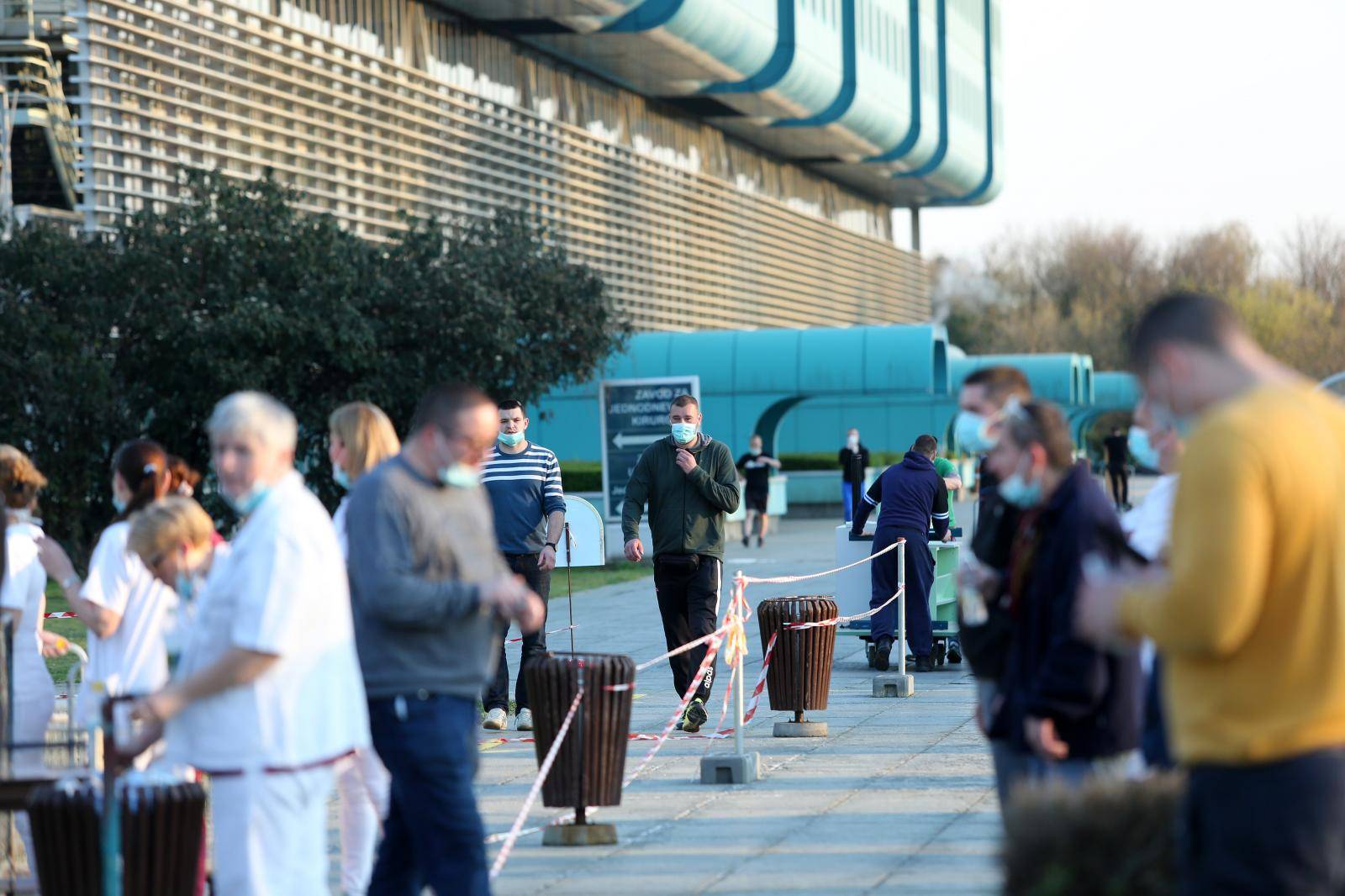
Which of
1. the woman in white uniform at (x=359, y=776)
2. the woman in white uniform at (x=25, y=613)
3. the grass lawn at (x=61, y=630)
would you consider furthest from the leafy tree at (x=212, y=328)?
the woman in white uniform at (x=359, y=776)

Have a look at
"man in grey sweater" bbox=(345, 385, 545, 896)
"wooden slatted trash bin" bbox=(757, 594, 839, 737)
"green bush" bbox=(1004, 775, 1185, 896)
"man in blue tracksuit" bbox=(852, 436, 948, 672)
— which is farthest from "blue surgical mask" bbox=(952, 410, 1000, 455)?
"man in blue tracksuit" bbox=(852, 436, 948, 672)

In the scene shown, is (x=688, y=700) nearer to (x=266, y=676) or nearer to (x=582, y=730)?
(x=582, y=730)

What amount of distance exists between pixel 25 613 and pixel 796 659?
528 centimetres

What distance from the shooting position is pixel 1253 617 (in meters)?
3.48

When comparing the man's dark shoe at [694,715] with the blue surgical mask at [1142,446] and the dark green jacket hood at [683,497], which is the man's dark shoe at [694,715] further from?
the blue surgical mask at [1142,446]

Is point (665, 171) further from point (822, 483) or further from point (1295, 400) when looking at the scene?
point (1295, 400)

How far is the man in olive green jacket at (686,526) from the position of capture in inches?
436

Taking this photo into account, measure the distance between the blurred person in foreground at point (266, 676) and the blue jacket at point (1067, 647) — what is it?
1849 millimetres

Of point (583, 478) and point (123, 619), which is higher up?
point (123, 619)

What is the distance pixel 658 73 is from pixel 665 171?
13.2ft

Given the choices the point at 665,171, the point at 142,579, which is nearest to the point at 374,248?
the point at 142,579

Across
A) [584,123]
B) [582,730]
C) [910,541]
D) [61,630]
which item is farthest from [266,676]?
[584,123]

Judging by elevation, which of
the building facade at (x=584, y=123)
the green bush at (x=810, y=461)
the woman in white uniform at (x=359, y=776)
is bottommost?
the green bush at (x=810, y=461)

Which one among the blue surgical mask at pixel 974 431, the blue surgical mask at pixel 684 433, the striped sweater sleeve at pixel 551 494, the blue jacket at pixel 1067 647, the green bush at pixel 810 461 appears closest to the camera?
the blue jacket at pixel 1067 647
